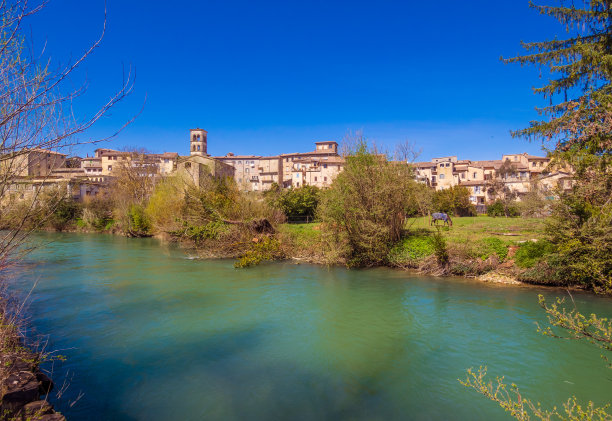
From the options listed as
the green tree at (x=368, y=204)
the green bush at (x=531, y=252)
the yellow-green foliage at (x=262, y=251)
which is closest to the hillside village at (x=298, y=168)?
the yellow-green foliage at (x=262, y=251)

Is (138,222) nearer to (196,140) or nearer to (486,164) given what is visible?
(196,140)

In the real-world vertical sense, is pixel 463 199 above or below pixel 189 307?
above

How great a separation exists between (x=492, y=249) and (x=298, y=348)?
12.0 metres

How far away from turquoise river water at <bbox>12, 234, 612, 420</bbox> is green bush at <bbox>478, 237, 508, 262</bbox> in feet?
6.49

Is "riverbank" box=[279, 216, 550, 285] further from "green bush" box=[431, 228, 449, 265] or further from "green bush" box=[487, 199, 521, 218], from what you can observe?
"green bush" box=[487, 199, 521, 218]

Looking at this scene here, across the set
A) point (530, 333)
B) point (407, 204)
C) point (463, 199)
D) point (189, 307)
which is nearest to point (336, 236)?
point (407, 204)

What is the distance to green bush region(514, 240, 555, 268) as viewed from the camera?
1559cm

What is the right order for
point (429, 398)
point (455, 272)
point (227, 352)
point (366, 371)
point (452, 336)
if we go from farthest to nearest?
point (455, 272) → point (452, 336) → point (227, 352) → point (366, 371) → point (429, 398)

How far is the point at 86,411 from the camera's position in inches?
264

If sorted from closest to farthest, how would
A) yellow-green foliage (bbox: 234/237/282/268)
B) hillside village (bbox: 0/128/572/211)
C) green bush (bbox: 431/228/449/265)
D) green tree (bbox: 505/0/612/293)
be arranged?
green tree (bbox: 505/0/612/293) → green bush (bbox: 431/228/449/265) → yellow-green foliage (bbox: 234/237/282/268) → hillside village (bbox: 0/128/572/211)

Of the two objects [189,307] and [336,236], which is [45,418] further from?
[336,236]

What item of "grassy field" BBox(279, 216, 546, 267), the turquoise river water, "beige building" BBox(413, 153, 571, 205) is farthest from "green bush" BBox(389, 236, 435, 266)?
"beige building" BBox(413, 153, 571, 205)

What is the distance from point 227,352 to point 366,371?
11.8ft

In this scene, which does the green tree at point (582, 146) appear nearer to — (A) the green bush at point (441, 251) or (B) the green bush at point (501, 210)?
(A) the green bush at point (441, 251)
